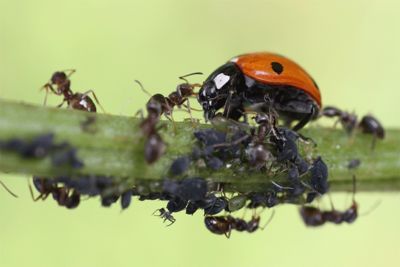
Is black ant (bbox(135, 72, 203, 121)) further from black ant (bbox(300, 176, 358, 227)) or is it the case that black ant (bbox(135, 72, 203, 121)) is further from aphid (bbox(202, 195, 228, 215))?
black ant (bbox(300, 176, 358, 227))

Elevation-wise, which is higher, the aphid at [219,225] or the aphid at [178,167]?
the aphid at [178,167]

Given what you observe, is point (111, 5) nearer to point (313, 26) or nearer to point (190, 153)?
point (313, 26)

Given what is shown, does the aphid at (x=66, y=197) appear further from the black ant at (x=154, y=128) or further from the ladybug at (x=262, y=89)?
the ladybug at (x=262, y=89)

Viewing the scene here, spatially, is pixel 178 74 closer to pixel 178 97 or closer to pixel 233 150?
pixel 178 97

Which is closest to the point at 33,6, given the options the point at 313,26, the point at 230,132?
the point at 313,26

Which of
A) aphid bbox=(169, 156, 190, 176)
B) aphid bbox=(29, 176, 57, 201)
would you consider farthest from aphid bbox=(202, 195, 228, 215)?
aphid bbox=(29, 176, 57, 201)

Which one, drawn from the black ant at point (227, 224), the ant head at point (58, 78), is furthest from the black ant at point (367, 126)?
the ant head at point (58, 78)

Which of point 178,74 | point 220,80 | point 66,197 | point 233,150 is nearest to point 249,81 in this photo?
point 220,80
